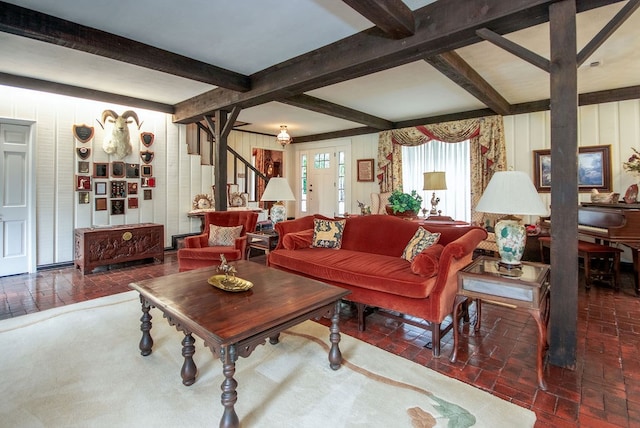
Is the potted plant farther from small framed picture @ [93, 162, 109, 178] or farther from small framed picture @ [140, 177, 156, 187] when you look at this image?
small framed picture @ [93, 162, 109, 178]

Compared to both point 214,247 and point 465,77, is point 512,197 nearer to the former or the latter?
point 465,77

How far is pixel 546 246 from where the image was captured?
4.73 m

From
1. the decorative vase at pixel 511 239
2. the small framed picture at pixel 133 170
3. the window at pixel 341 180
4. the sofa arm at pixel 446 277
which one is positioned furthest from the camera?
the window at pixel 341 180

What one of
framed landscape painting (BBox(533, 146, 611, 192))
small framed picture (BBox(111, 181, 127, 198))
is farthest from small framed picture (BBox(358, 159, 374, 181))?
small framed picture (BBox(111, 181, 127, 198))

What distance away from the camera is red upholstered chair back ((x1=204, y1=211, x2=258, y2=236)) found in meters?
4.82

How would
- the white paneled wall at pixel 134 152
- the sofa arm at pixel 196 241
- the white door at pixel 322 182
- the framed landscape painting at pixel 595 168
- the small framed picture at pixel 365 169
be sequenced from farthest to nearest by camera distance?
the white door at pixel 322 182 < the small framed picture at pixel 365 169 < the framed landscape painting at pixel 595 168 < the white paneled wall at pixel 134 152 < the sofa arm at pixel 196 241

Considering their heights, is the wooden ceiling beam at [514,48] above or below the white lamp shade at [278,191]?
above

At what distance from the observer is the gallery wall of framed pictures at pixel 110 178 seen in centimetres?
525

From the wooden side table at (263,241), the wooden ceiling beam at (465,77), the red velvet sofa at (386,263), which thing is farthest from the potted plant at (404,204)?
the wooden side table at (263,241)

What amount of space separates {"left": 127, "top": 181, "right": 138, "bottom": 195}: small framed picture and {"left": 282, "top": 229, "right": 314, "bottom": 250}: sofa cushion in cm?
355

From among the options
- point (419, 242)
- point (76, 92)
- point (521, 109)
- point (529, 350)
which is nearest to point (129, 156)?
point (76, 92)

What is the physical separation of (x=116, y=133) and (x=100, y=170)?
26.9 inches

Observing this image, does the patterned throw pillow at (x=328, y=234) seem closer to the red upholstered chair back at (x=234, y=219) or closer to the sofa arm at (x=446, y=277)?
the red upholstered chair back at (x=234, y=219)

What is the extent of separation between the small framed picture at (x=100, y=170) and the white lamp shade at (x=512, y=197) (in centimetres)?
579
